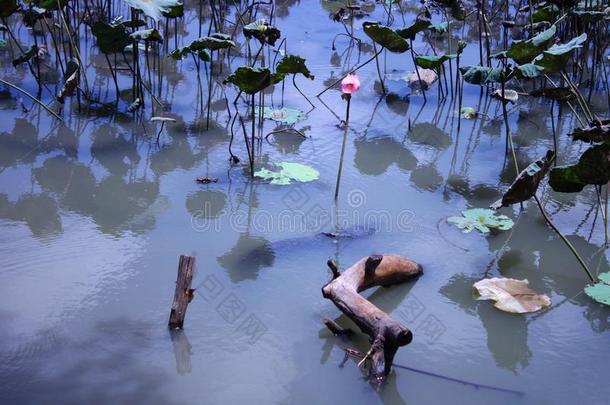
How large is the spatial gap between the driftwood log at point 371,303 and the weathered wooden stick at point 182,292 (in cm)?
46

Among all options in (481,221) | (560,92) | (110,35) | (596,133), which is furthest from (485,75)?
(110,35)

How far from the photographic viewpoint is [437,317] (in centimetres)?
262

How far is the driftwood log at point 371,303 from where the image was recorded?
2205 millimetres

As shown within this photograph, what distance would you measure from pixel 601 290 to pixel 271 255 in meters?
1.32

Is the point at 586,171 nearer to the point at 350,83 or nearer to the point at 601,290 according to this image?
the point at 601,290

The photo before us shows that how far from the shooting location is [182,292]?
239 cm

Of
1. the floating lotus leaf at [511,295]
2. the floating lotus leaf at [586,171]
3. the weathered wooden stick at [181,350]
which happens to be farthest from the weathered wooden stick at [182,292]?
the floating lotus leaf at [586,171]

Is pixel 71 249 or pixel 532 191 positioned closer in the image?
pixel 532 191

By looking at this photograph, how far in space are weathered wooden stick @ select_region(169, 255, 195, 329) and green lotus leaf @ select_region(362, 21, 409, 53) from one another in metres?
2.08

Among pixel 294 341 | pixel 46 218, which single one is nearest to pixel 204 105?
pixel 46 218

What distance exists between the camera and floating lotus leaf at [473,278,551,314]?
8.73 ft

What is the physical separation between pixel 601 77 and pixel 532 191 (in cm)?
320

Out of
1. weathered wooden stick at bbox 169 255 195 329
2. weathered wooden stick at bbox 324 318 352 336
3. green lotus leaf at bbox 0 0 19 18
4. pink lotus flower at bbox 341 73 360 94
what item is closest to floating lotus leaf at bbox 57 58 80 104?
green lotus leaf at bbox 0 0 19 18

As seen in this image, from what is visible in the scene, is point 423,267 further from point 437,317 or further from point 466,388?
point 466,388
